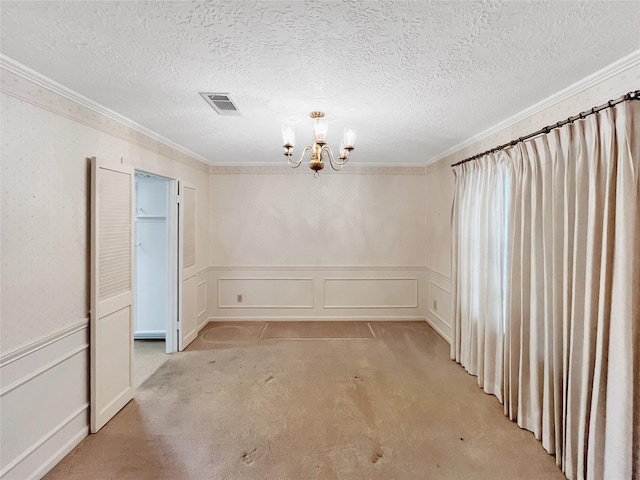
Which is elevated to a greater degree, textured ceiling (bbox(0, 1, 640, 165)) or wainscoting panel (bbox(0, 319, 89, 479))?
textured ceiling (bbox(0, 1, 640, 165))

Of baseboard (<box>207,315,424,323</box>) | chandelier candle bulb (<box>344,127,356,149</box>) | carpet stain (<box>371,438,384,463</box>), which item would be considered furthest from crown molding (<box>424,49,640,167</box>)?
baseboard (<box>207,315,424,323</box>)

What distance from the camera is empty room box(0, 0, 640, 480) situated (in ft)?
4.72

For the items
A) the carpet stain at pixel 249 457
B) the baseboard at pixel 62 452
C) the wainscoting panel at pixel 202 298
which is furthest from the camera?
the wainscoting panel at pixel 202 298

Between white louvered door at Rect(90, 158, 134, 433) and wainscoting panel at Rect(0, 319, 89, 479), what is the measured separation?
9 centimetres

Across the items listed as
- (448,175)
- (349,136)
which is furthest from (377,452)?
(448,175)

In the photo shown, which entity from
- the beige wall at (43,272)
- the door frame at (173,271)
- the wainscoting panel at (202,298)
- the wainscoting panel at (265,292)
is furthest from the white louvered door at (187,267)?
the beige wall at (43,272)

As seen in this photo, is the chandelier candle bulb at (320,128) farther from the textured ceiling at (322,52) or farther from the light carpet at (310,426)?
the light carpet at (310,426)

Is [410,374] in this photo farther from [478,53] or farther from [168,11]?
[168,11]

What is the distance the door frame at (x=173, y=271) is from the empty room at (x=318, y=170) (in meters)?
0.03

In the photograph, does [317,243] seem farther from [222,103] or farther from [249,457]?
[249,457]

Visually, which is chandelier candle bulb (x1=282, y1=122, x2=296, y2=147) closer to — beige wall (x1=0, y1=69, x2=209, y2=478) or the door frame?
beige wall (x1=0, y1=69, x2=209, y2=478)

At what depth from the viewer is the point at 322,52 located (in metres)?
1.54

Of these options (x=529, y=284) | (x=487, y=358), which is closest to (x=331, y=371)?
(x=487, y=358)

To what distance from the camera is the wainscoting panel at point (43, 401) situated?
1675mm
